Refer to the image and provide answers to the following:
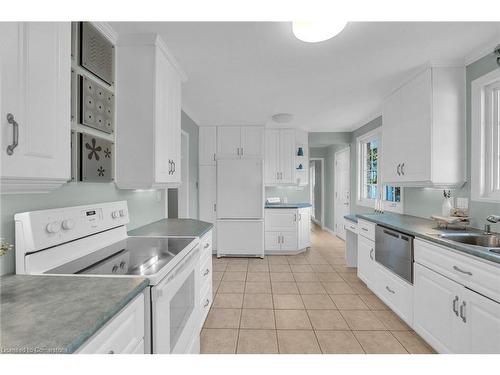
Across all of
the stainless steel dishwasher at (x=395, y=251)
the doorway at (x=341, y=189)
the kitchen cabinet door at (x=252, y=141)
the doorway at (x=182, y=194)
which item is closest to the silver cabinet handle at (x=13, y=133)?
the stainless steel dishwasher at (x=395, y=251)

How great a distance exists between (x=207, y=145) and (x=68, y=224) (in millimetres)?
3373

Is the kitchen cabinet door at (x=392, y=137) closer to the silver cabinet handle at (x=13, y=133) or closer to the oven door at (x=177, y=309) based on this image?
the oven door at (x=177, y=309)

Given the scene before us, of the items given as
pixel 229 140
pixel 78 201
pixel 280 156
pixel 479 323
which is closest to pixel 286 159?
pixel 280 156

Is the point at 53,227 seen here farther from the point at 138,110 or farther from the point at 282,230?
the point at 282,230

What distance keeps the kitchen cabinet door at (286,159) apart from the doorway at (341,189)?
4.59 ft

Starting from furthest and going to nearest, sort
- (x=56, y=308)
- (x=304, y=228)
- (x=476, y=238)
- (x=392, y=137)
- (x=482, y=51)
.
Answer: (x=304, y=228) → (x=392, y=137) → (x=482, y=51) → (x=476, y=238) → (x=56, y=308)

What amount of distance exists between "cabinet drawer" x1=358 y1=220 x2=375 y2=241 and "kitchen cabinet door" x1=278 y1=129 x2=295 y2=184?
6.17ft

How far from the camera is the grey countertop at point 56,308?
629 mm

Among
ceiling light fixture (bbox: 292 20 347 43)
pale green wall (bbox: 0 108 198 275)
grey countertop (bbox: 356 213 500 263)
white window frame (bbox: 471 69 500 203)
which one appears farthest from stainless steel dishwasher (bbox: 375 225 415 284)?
pale green wall (bbox: 0 108 198 275)

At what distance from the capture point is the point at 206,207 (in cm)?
450

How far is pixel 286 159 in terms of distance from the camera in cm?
480

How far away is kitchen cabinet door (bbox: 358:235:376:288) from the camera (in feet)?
9.27
